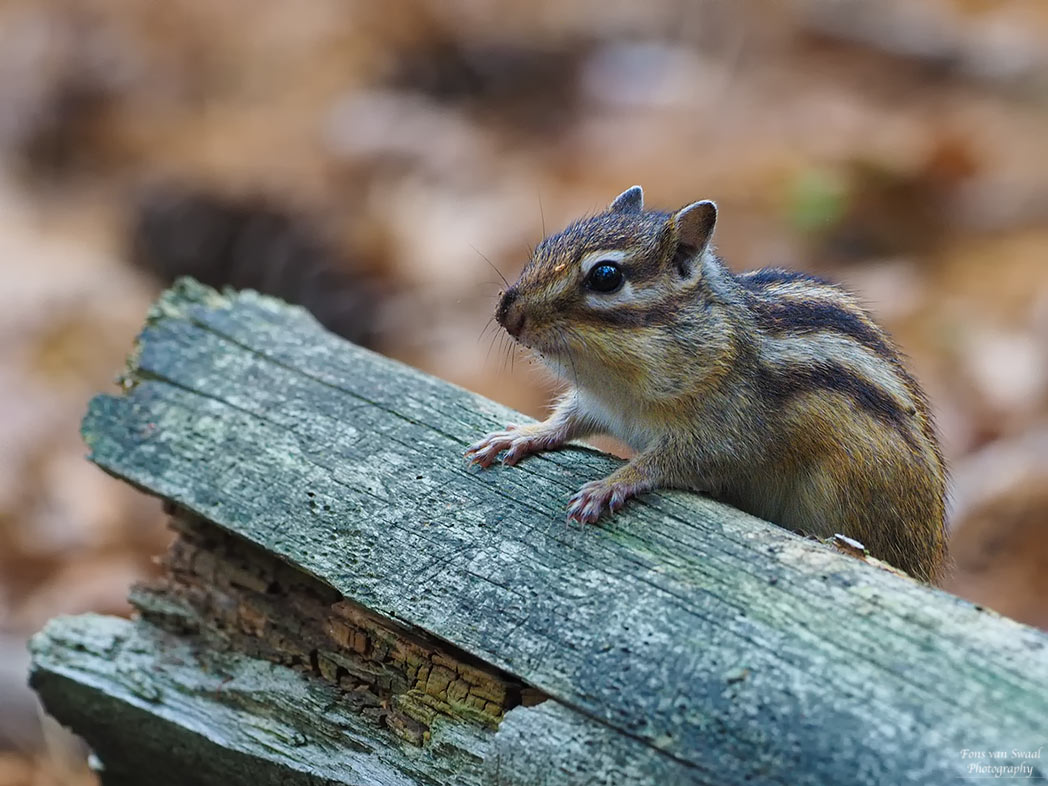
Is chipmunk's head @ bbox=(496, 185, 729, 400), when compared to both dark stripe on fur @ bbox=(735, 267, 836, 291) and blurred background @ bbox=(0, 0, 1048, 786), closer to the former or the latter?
dark stripe on fur @ bbox=(735, 267, 836, 291)

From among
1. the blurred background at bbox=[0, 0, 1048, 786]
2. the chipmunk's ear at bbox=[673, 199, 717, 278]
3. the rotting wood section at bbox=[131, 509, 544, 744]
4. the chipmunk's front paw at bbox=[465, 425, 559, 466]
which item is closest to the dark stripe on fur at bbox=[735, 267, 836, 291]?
the chipmunk's ear at bbox=[673, 199, 717, 278]

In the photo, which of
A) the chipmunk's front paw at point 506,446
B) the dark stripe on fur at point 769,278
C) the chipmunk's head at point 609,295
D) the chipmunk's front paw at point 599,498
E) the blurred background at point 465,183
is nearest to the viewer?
the chipmunk's front paw at point 599,498

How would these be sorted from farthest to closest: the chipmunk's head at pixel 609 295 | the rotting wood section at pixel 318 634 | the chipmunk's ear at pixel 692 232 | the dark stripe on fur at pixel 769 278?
1. the dark stripe on fur at pixel 769 278
2. the chipmunk's ear at pixel 692 232
3. the chipmunk's head at pixel 609 295
4. the rotting wood section at pixel 318 634

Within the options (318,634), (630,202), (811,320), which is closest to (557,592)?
(318,634)

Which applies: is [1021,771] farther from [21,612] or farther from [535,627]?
[21,612]

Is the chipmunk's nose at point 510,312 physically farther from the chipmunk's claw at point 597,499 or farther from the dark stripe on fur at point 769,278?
the dark stripe on fur at point 769,278

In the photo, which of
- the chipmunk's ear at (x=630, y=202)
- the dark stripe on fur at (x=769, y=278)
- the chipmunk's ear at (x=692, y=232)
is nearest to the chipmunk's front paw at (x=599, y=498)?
the chipmunk's ear at (x=692, y=232)

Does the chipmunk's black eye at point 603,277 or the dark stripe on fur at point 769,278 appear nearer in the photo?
the chipmunk's black eye at point 603,277
